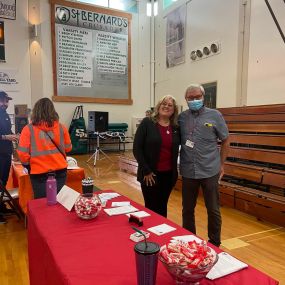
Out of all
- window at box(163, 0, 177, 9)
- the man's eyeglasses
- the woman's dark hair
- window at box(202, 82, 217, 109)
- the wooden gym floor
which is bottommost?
the wooden gym floor

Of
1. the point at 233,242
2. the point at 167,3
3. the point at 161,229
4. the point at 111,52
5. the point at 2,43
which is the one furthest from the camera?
the point at 111,52

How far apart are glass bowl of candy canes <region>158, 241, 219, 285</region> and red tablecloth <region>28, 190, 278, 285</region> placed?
102mm

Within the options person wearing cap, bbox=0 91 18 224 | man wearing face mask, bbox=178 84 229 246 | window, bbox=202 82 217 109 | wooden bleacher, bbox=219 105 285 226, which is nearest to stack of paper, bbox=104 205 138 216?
man wearing face mask, bbox=178 84 229 246

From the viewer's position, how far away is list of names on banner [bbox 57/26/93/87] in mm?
9164

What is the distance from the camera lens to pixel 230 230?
3.25 meters

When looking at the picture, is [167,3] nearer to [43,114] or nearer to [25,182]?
[25,182]

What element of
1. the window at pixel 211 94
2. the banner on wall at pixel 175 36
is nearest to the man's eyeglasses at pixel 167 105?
the window at pixel 211 94

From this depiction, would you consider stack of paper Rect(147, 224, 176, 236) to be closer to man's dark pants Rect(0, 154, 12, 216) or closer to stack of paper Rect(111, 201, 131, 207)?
stack of paper Rect(111, 201, 131, 207)

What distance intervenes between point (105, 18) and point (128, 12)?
0.92 meters

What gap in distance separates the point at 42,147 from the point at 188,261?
194 cm

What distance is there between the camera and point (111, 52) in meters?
9.95

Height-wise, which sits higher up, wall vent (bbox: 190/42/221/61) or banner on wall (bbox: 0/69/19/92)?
wall vent (bbox: 190/42/221/61)

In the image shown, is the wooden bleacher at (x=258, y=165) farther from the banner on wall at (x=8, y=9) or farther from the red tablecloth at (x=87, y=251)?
the banner on wall at (x=8, y=9)

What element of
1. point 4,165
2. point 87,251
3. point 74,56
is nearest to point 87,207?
point 87,251
